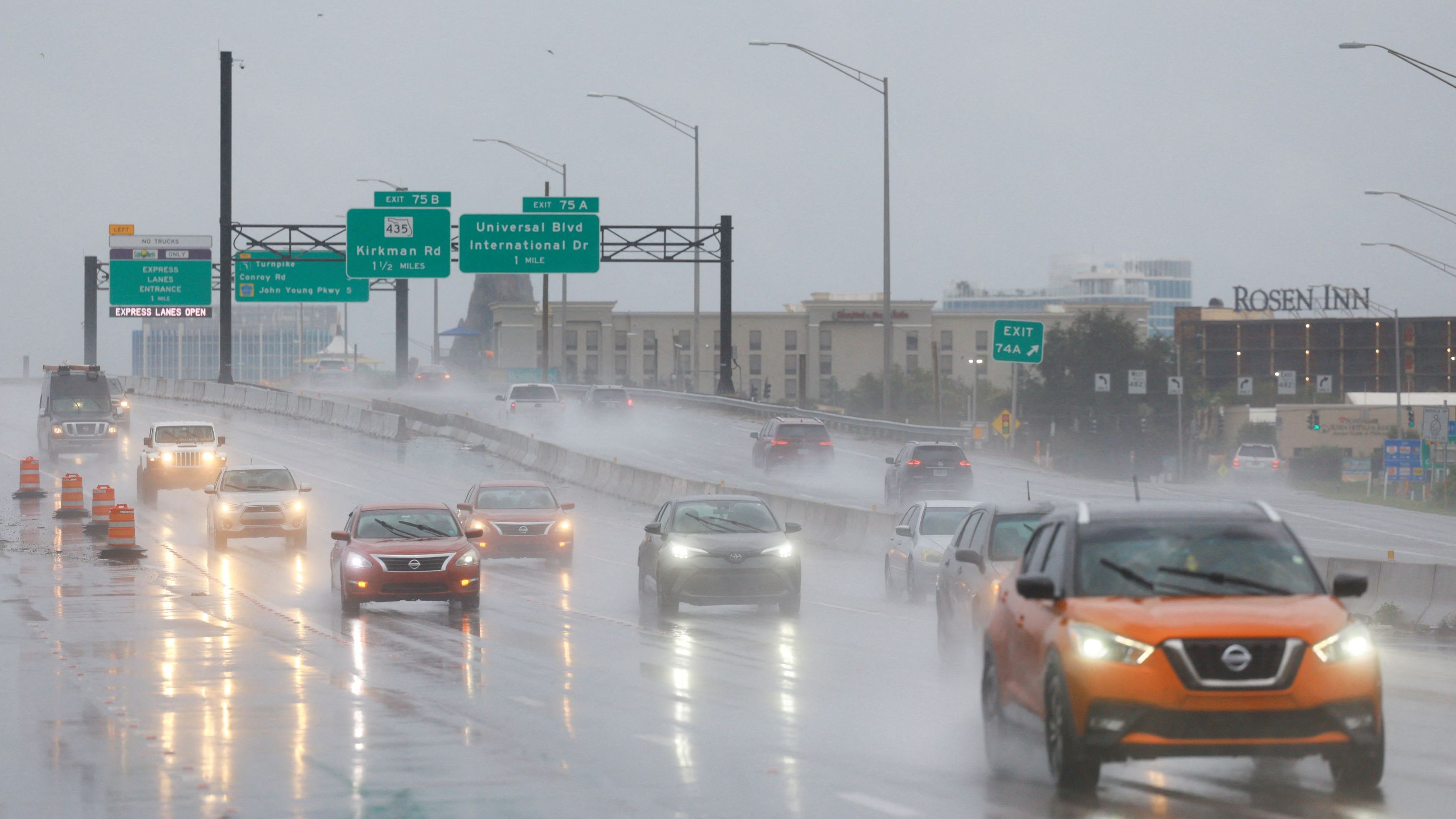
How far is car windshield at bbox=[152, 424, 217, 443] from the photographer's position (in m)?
41.8

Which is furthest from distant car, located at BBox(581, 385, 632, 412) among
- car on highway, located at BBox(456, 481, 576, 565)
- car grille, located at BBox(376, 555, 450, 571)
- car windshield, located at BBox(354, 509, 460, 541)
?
car grille, located at BBox(376, 555, 450, 571)

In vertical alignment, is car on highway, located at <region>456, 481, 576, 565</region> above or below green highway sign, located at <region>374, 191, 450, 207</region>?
below

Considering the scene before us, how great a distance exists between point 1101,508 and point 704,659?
7.47m

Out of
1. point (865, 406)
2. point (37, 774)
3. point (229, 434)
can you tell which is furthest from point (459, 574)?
point (865, 406)

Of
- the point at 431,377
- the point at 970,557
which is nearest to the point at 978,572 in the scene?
the point at 970,557

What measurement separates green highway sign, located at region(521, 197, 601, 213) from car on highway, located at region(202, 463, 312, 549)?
27846 millimetres

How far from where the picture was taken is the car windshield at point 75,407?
50469mm

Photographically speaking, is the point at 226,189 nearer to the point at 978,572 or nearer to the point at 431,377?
the point at 431,377

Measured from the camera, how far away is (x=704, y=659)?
17094 millimetres

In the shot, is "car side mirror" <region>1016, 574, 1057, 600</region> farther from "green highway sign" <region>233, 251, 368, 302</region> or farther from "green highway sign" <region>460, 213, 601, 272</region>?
"green highway sign" <region>233, 251, 368, 302</region>

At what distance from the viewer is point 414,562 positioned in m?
22.2

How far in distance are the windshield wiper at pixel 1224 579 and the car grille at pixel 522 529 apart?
20809 mm

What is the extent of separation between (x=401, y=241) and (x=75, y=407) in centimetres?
1548

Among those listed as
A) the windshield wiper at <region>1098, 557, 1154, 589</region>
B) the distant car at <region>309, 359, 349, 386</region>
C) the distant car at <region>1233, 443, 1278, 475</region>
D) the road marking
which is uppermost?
the distant car at <region>309, 359, 349, 386</region>
